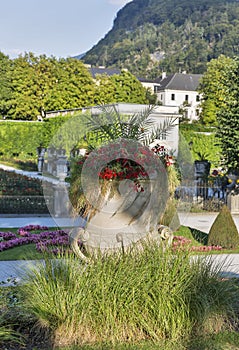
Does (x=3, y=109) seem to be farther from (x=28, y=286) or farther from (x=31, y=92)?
(x=28, y=286)

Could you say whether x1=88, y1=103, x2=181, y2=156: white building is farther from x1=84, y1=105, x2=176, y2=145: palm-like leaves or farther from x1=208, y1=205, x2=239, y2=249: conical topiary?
x1=208, y1=205, x2=239, y2=249: conical topiary

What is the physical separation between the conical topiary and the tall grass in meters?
4.74

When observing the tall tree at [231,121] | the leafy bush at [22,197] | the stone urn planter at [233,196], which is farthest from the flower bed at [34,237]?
the tall tree at [231,121]

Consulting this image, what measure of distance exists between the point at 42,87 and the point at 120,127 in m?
36.4

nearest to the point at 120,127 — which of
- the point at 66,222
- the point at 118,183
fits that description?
the point at 118,183

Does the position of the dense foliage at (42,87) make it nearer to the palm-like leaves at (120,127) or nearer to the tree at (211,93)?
the tree at (211,93)

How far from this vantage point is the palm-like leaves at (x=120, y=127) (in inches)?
259

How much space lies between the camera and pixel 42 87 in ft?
136

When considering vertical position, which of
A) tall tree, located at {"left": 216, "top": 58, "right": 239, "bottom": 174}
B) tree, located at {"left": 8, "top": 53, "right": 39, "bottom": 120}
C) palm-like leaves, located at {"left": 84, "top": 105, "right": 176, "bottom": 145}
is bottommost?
palm-like leaves, located at {"left": 84, "top": 105, "right": 176, "bottom": 145}

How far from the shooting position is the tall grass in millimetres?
4270

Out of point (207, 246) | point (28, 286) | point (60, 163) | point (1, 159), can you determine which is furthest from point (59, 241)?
point (1, 159)

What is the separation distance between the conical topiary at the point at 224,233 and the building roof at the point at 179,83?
78682 mm

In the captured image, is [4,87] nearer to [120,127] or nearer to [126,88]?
[126,88]

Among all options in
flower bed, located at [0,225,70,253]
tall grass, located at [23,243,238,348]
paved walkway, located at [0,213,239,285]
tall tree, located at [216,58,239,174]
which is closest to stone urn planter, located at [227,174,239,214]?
paved walkway, located at [0,213,239,285]
